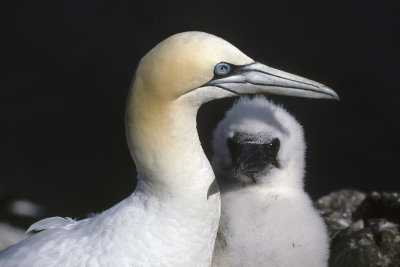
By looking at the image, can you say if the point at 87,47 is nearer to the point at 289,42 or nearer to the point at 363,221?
the point at 289,42

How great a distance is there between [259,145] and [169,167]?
3.70 feet

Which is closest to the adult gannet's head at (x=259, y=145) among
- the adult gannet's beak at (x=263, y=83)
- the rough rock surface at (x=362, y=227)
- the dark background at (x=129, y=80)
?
the rough rock surface at (x=362, y=227)

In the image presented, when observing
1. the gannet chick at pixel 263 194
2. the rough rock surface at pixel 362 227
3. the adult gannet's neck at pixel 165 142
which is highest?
the adult gannet's neck at pixel 165 142

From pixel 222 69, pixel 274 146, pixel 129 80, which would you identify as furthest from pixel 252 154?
pixel 129 80

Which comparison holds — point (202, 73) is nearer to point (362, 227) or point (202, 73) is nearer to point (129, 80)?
point (362, 227)

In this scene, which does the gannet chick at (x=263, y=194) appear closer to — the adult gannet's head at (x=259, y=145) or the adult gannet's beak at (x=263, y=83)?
the adult gannet's head at (x=259, y=145)

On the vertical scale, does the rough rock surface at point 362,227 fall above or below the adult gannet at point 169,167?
below

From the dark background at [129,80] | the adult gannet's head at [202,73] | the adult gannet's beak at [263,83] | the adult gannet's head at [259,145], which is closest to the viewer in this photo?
the adult gannet's head at [202,73]

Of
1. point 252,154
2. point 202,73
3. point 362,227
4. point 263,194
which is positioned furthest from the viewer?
point 362,227

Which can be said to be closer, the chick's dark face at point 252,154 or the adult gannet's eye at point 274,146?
the chick's dark face at point 252,154

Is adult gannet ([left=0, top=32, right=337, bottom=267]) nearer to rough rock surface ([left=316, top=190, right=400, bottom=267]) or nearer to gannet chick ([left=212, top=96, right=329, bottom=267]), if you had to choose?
gannet chick ([left=212, top=96, right=329, bottom=267])

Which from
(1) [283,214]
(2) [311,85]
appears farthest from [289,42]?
(2) [311,85]

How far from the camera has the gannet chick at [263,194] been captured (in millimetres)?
4277

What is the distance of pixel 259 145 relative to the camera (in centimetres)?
450
